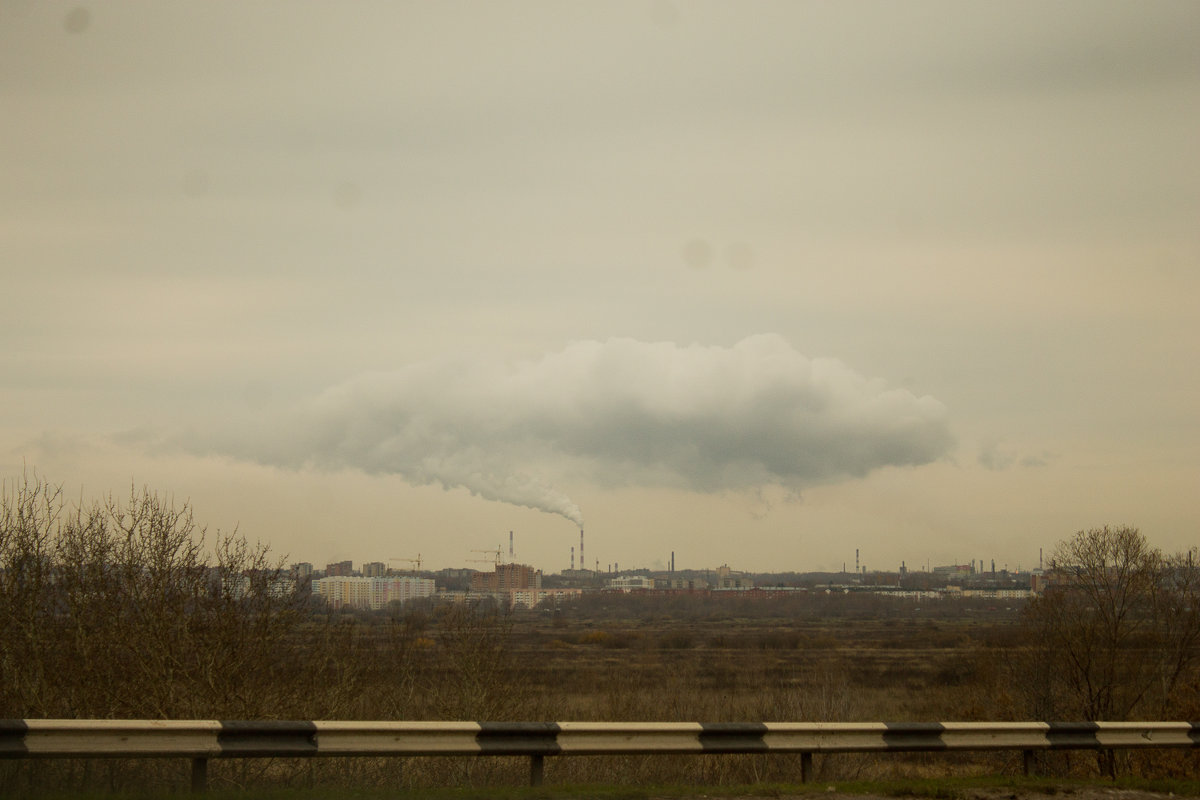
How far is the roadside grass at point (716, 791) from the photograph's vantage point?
918cm

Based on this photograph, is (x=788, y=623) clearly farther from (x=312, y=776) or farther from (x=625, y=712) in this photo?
(x=312, y=776)

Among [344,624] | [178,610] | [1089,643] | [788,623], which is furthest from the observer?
[788,623]

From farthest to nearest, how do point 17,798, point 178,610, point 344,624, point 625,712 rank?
point 625,712
point 344,624
point 178,610
point 17,798

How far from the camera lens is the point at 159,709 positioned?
1625 cm

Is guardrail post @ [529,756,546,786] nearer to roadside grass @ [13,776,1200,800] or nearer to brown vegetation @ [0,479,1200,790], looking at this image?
roadside grass @ [13,776,1200,800]

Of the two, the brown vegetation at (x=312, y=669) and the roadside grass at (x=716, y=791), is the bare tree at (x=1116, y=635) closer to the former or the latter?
the brown vegetation at (x=312, y=669)

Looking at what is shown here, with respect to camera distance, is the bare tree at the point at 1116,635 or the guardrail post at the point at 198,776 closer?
the guardrail post at the point at 198,776

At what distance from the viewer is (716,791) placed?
9992mm

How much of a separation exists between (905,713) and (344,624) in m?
31.8

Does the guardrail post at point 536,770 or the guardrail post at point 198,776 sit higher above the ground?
the guardrail post at point 198,776

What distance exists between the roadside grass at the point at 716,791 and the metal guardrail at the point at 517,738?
0.36 meters

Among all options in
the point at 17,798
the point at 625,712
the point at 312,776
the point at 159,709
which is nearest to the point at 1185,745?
the point at 312,776

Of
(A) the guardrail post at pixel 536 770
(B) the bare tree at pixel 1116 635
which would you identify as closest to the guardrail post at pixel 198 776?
(A) the guardrail post at pixel 536 770

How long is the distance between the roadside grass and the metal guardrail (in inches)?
14.0
